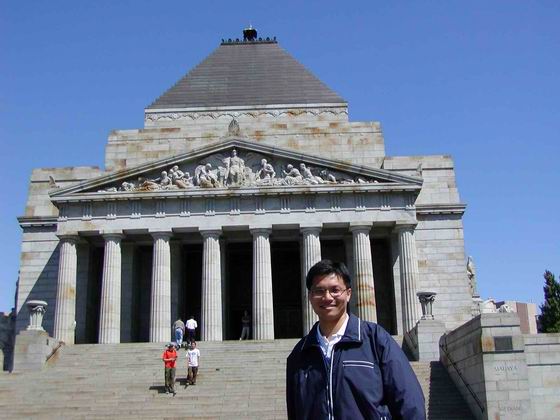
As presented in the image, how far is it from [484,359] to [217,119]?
30249 mm

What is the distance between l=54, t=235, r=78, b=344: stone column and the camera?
1435 inches

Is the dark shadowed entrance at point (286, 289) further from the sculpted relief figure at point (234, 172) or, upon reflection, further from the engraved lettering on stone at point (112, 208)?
the engraved lettering on stone at point (112, 208)

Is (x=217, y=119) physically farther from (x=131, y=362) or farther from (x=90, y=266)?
(x=131, y=362)

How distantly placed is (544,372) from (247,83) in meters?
34.6

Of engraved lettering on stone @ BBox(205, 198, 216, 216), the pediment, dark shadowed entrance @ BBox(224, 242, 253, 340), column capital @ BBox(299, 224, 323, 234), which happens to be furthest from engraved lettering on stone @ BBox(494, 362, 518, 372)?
dark shadowed entrance @ BBox(224, 242, 253, 340)

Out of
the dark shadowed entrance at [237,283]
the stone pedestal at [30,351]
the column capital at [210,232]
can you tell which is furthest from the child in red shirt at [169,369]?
the dark shadowed entrance at [237,283]

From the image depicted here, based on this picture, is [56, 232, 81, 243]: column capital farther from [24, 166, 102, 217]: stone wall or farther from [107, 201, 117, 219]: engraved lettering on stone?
[24, 166, 102, 217]: stone wall

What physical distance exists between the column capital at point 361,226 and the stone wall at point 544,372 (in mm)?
15298

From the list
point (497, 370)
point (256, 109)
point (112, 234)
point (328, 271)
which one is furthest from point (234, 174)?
point (328, 271)

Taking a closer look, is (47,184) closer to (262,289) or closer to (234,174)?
(234,174)

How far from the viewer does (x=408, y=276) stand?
37.1 meters

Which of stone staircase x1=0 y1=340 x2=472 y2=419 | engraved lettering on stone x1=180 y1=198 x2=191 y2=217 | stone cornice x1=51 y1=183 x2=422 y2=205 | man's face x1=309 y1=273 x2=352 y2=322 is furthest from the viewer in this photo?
engraved lettering on stone x1=180 y1=198 x2=191 y2=217

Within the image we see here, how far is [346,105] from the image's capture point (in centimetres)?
4841

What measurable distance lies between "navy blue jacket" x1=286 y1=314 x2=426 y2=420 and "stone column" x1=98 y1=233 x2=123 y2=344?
32.9 m
